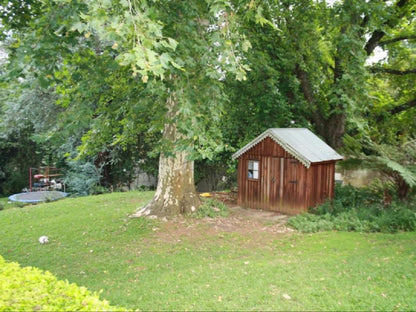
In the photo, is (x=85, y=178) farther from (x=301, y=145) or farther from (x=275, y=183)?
(x=301, y=145)

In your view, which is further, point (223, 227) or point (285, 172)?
point (285, 172)

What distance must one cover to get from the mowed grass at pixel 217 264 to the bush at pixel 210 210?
65 cm

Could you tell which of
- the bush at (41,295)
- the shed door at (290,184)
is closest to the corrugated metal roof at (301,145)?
the shed door at (290,184)

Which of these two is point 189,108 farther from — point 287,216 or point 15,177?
point 15,177

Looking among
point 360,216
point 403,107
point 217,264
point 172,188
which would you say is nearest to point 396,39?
point 403,107

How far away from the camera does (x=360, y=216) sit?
9836 mm

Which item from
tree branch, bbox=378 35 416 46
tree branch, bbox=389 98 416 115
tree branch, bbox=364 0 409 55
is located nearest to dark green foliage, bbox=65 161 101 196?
tree branch, bbox=364 0 409 55

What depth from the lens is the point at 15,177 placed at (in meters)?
22.4

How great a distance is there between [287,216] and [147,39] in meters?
7.82

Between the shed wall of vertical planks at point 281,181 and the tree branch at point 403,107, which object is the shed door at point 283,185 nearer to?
the shed wall of vertical planks at point 281,181

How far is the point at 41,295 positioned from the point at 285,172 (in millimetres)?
8845

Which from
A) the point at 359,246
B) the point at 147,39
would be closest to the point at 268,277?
the point at 359,246

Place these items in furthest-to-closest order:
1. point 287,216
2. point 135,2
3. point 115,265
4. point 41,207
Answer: point 41,207 → point 287,216 → point 115,265 → point 135,2

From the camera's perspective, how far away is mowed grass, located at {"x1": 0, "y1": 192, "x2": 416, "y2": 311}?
209 inches
